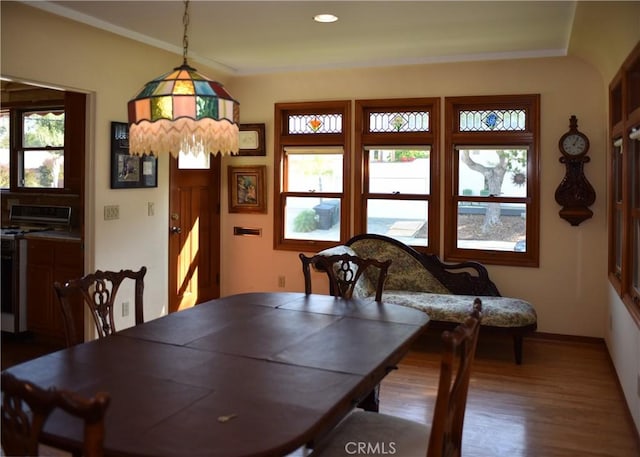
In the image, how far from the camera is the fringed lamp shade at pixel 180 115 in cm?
256

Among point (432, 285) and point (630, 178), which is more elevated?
point (630, 178)

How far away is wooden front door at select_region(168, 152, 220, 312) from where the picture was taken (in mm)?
5676

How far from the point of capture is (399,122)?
5.76m

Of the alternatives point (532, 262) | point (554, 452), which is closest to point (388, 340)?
point (554, 452)

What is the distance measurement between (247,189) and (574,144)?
3.16 m

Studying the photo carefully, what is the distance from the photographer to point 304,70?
5949 millimetres

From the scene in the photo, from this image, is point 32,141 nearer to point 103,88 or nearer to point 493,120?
point 103,88

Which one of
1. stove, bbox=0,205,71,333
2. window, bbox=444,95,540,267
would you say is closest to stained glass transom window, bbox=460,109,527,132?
window, bbox=444,95,540,267

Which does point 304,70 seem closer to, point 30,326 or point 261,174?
point 261,174

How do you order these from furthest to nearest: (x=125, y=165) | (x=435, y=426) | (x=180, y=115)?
(x=125, y=165) → (x=180, y=115) → (x=435, y=426)

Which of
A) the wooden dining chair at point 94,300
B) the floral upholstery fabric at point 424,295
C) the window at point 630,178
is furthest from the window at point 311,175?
the wooden dining chair at point 94,300

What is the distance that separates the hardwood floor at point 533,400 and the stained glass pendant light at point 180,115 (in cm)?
205

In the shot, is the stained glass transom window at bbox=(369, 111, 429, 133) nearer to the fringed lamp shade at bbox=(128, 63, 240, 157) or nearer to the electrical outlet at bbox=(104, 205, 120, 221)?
the electrical outlet at bbox=(104, 205, 120, 221)

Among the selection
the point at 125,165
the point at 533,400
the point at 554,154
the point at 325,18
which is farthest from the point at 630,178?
the point at 125,165
